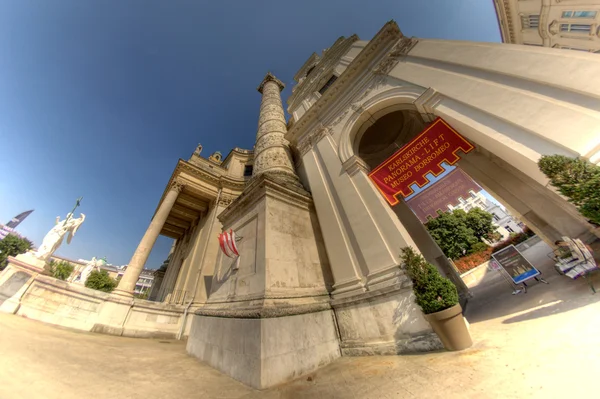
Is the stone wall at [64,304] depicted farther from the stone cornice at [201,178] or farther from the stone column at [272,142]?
the stone column at [272,142]

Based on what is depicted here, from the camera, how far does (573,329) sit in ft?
9.63

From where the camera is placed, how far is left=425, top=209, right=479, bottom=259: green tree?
76.0 ft

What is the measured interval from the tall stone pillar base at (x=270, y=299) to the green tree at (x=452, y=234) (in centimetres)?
2313

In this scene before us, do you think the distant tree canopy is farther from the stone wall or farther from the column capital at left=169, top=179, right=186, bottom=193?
the stone wall

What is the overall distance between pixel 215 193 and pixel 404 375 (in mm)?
16185

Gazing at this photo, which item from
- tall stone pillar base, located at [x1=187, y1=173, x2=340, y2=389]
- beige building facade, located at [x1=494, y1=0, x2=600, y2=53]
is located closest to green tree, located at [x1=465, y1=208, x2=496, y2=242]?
beige building facade, located at [x1=494, y1=0, x2=600, y2=53]

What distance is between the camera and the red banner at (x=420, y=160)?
6.03 meters

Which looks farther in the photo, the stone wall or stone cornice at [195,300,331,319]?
the stone wall

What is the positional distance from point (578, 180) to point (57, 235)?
1846 cm

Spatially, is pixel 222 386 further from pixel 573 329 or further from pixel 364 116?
pixel 364 116

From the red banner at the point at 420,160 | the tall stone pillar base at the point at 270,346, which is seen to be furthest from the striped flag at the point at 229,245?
the red banner at the point at 420,160

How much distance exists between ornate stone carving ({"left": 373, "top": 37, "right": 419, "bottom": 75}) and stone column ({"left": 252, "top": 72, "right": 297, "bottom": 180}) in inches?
227

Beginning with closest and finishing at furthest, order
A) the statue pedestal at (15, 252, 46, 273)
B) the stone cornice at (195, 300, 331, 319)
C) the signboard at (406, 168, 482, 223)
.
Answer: the stone cornice at (195, 300, 331, 319)
the statue pedestal at (15, 252, 46, 273)
the signboard at (406, 168, 482, 223)

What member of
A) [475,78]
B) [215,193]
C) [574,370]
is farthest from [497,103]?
[215,193]
